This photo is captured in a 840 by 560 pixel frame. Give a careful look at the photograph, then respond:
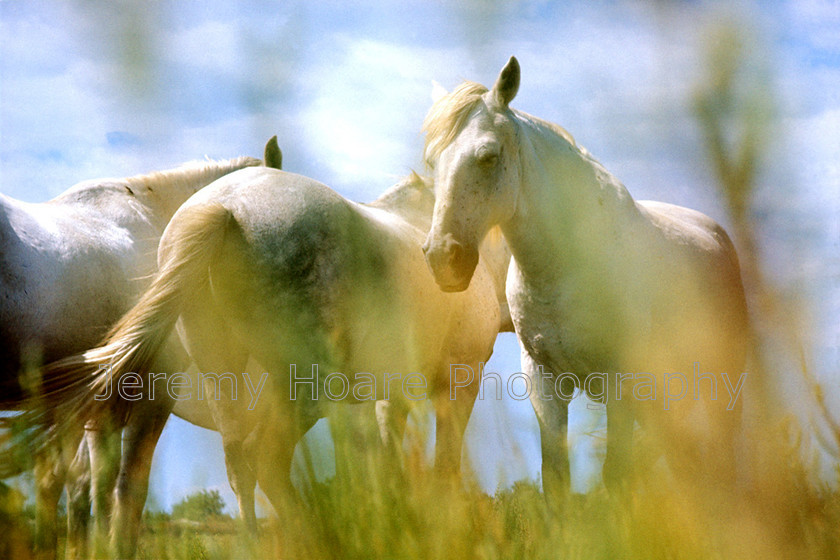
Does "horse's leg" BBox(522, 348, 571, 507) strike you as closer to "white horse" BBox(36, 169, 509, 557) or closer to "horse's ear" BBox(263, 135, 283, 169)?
"white horse" BBox(36, 169, 509, 557)

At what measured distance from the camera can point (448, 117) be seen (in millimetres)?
3115

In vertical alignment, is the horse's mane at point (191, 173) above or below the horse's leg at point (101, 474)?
above

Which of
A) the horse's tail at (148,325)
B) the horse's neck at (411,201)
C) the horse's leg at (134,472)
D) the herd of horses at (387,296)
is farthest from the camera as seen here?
the horse's neck at (411,201)

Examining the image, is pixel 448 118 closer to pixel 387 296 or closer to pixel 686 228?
pixel 387 296

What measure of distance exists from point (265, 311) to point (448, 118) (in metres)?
1.12

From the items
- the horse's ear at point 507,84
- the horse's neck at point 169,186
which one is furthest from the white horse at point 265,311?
the horse's neck at point 169,186

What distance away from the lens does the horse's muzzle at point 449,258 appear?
9.63ft

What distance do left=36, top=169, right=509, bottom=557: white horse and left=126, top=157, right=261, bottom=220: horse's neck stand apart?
1517mm

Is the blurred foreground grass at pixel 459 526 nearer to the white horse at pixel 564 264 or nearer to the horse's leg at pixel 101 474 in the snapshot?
the white horse at pixel 564 264

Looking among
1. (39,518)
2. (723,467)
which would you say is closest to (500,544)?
(39,518)

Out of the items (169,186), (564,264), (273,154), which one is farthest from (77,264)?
(564,264)

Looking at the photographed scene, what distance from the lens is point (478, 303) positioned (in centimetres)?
467

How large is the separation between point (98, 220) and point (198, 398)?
129 cm

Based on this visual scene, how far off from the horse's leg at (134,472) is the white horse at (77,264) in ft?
0.69
